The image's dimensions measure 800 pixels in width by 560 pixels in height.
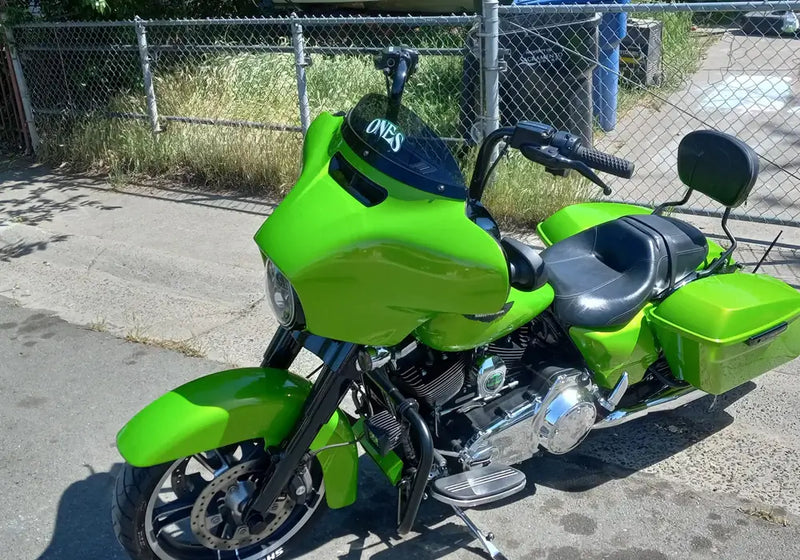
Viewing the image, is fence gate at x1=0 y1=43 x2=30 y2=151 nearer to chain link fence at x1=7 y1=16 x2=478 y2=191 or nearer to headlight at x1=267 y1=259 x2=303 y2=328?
chain link fence at x1=7 y1=16 x2=478 y2=191

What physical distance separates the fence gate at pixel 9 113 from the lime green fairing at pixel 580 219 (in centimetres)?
685

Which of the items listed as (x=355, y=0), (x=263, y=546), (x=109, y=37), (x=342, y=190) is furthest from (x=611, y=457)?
(x=355, y=0)

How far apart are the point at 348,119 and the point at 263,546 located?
5.25ft

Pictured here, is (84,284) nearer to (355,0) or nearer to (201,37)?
(201,37)

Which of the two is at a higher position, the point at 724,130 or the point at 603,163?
the point at 603,163

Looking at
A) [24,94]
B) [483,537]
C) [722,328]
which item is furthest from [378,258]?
[24,94]

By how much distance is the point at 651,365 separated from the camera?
356cm

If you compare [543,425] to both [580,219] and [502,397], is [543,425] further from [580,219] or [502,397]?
[580,219]

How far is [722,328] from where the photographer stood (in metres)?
3.28

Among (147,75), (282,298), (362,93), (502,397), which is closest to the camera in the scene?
(282,298)

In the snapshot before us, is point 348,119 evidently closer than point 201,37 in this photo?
Yes

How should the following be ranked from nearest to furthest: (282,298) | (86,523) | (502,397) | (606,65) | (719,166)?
(282,298) < (502,397) < (86,523) < (719,166) < (606,65)

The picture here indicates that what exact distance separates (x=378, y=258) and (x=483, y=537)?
122cm

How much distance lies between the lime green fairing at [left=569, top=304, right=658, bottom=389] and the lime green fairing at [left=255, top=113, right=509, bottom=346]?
2.40 ft
